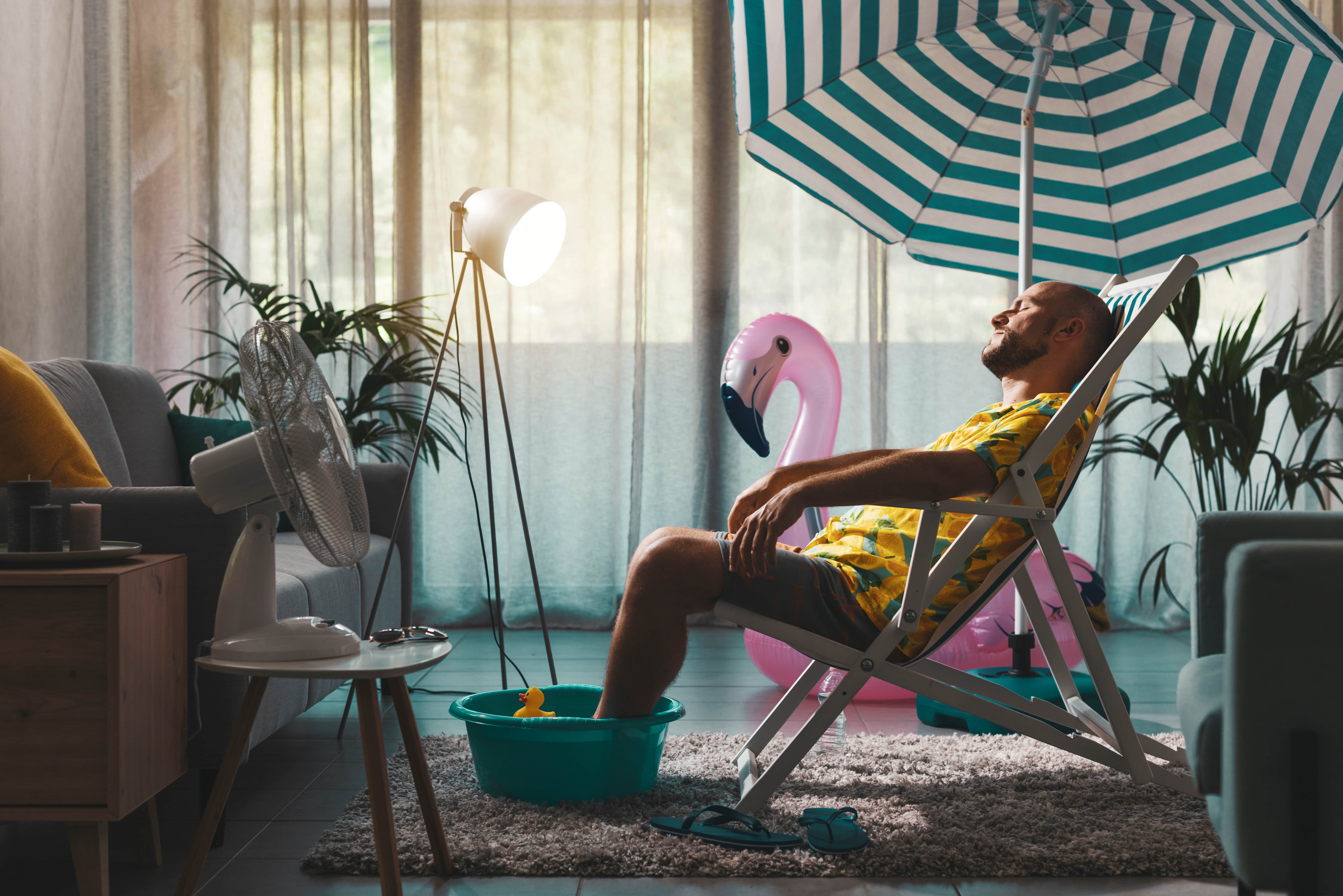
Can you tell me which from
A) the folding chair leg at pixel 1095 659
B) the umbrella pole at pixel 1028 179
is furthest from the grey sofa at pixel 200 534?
the umbrella pole at pixel 1028 179

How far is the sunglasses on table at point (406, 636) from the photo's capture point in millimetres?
1495

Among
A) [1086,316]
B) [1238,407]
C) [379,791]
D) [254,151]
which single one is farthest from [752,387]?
[254,151]

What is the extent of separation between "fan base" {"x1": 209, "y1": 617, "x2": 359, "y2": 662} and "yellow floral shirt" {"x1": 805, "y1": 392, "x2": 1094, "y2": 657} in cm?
89

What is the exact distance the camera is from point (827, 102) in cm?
274

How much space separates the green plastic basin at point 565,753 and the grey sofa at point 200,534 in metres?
0.38

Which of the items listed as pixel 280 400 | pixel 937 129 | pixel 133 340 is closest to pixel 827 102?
pixel 937 129

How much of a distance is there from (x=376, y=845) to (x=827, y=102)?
2155mm

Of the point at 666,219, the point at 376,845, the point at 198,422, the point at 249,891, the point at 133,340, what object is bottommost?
the point at 249,891

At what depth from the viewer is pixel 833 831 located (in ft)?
5.53

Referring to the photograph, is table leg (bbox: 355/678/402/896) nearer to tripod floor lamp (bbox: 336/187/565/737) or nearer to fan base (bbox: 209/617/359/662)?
fan base (bbox: 209/617/359/662)

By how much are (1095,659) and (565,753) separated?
953 mm

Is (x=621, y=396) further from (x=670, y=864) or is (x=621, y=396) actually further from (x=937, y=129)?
(x=670, y=864)

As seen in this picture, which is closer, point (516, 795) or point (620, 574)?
point (516, 795)

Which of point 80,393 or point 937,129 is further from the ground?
point 937,129
